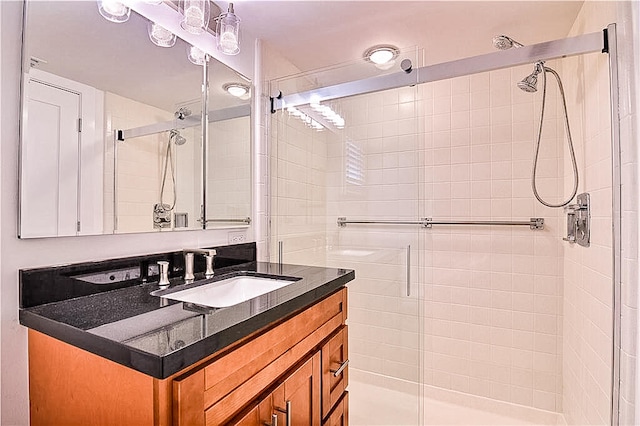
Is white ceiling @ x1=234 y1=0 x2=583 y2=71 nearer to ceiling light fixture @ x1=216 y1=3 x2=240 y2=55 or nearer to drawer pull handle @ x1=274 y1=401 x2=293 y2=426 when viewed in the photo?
ceiling light fixture @ x1=216 y1=3 x2=240 y2=55

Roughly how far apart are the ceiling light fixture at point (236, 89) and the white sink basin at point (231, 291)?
0.96 meters

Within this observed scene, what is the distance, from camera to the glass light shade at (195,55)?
150 centimetres

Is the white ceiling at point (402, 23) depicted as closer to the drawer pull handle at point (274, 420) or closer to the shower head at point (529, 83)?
the shower head at point (529, 83)

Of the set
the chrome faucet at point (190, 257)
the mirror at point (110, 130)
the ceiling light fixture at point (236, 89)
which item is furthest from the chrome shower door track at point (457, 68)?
the chrome faucet at point (190, 257)

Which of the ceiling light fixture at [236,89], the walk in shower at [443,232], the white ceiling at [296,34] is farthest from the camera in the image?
the walk in shower at [443,232]

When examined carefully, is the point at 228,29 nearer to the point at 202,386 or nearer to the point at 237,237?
the point at 237,237

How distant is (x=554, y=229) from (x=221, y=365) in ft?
6.86

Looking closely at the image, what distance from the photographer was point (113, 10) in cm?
116

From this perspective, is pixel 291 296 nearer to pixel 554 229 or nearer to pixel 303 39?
pixel 303 39

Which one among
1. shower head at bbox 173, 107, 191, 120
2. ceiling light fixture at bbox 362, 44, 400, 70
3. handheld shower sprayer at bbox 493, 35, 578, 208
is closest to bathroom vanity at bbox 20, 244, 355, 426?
shower head at bbox 173, 107, 191, 120

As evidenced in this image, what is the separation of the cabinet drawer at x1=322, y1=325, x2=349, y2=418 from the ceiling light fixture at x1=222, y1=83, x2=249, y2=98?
130 cm

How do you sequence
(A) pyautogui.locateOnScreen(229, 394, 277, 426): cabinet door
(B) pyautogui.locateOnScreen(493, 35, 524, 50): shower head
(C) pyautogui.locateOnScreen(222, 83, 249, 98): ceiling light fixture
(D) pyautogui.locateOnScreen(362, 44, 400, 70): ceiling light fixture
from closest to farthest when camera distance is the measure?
(A) pyautogui.locateOnScreen(229, 394, 277, 426): cabinet door
(B) pyautogui.locateOnScreen(493, 35, 524, 50): shower head
(C) pyautogui.locateOnScreen(222, 83, 249, 98): ceiling light fixture
(D) pyautogui.locateOnScreen(362, 44, 400, 70): ceiling light fixture

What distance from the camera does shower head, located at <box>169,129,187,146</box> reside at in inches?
55.8

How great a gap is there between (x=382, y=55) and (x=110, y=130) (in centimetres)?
153
